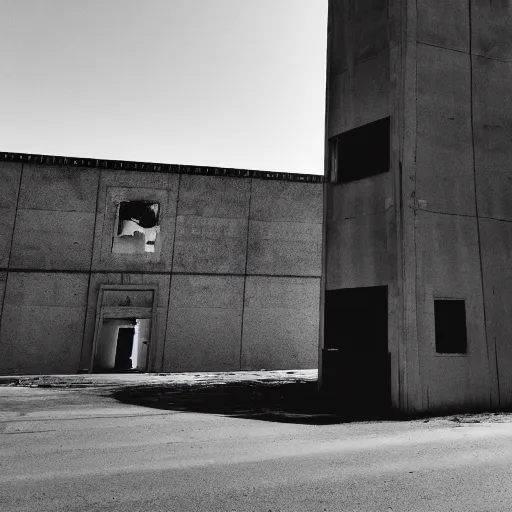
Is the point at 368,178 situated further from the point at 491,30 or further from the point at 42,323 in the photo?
the point at 42,323

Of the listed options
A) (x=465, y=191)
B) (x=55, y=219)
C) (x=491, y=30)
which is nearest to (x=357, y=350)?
(x=465, y=191)

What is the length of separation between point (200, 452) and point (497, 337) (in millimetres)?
5992

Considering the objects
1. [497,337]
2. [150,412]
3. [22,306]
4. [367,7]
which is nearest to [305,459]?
[150,412]

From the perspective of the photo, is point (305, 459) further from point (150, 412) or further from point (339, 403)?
point (339, 403)

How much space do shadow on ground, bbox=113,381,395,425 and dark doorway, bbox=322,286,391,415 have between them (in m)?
0.51

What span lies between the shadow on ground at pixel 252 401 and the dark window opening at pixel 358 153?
15.1 ft

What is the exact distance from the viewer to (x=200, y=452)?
14.5 feet

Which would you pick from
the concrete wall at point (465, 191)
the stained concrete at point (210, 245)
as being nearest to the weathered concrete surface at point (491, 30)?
the concrete wall at point (465, 191)

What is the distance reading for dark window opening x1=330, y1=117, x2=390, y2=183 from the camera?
912 cm

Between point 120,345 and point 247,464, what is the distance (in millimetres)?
→ 18701

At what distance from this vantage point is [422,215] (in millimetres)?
7824

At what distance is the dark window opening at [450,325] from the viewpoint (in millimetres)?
7711

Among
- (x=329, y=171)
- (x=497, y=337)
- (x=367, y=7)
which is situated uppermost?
(x=367, y=7)

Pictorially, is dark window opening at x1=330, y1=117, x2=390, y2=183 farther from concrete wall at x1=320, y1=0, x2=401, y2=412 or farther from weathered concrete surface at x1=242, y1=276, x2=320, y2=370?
weathered concrete surface at x1=242, y1=276, x2=320, y2=370
